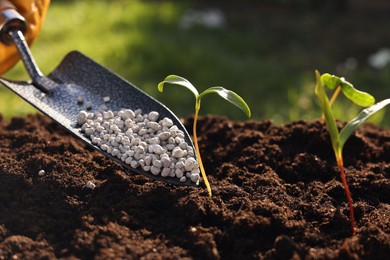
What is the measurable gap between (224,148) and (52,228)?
0.73 m

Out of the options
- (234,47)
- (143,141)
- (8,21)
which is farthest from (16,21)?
(234,47)

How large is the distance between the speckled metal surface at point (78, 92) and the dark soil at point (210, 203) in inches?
4.3

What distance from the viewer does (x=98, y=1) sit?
493cm

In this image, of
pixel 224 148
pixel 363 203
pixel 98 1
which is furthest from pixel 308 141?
pixel 98 1

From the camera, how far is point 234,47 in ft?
13.5

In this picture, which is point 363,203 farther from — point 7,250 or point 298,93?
point 298,93

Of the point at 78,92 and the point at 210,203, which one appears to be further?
the point at 78,92

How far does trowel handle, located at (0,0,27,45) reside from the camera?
2.09 meters

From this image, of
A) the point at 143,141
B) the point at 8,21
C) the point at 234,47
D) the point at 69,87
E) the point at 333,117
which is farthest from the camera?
the point at 234,47

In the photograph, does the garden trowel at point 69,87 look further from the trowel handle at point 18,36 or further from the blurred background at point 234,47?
the blurred background at point 234,47

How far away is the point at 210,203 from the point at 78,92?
75cm

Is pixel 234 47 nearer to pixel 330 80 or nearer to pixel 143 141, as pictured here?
pixel 143 141

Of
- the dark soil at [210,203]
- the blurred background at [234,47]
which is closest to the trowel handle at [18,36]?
the dark soil at [210,203]

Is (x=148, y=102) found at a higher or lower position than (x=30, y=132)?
higher
